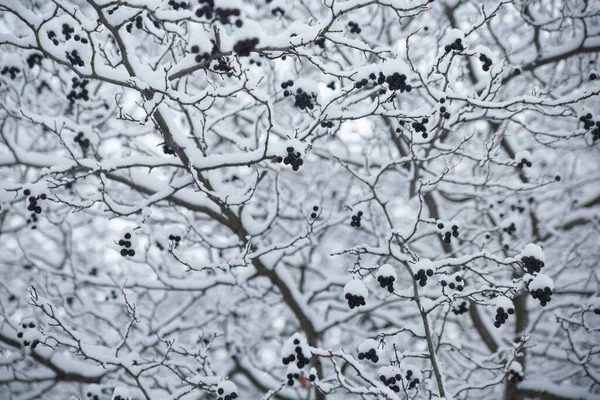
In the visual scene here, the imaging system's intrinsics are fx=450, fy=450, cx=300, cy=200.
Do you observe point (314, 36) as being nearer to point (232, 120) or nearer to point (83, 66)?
point (83, 66)

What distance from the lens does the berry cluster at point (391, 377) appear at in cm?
308

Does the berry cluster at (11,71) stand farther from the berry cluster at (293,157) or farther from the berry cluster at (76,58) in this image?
the berry cluster at (293,157)

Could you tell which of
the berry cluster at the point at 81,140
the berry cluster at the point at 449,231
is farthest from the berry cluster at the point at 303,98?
the berry cluster at the point at 81,140

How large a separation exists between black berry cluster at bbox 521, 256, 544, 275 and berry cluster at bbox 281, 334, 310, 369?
1529mm

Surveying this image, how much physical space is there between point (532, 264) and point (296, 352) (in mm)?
1632

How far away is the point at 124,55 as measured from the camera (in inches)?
127

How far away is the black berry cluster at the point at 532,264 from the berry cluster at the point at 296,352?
1.53 m

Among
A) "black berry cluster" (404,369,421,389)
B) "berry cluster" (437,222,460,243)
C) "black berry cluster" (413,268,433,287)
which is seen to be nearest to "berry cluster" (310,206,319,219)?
"berry cluster" (437,222,460,243)

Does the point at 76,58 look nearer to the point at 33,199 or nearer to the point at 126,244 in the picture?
the point at 33,199

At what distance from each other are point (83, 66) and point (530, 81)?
258 inches

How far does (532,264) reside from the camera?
292 cm

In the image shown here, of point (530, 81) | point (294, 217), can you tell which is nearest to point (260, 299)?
point (294, 217)

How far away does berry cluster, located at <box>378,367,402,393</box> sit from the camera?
308 centimetres

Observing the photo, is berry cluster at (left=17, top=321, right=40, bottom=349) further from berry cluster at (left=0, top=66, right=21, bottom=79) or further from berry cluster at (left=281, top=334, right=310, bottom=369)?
berry cluster at (left=0, top=66, right=21, bottom=79)
